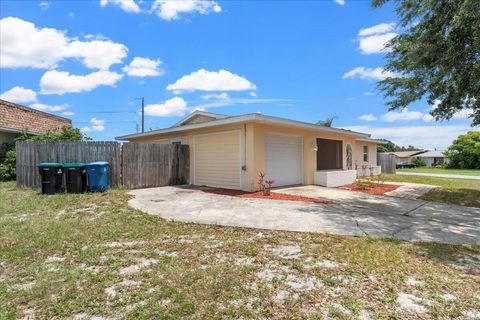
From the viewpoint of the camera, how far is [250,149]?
33.6ft

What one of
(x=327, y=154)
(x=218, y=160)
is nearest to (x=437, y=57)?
(x=218, y=160)

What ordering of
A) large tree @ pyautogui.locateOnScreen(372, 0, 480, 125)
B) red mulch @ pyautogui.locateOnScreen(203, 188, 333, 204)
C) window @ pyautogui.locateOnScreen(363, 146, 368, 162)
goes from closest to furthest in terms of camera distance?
large tree @ pyautogui.locateOnScreen(372, 0, 480, 125)
red mulch @ pyautogui.locateOnScreen(203, 188, 333, 204)
window @ pyautogui.locateOnScreen(363, 146, 368, 162)

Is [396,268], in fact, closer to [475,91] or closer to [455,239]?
[455,239]

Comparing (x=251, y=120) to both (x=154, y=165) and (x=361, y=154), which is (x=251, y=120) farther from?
(x=361, y=154)

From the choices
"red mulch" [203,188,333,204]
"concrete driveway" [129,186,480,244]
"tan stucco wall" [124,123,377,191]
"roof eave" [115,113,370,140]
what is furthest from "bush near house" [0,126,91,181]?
"red mulch" [203,188,333,204]

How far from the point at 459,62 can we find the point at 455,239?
5.15m

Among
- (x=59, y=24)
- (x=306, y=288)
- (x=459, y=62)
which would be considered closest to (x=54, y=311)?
(x=306, y=288)

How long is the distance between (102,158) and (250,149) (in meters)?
5.55

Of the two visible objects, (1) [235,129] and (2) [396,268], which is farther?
(1) [235,129]

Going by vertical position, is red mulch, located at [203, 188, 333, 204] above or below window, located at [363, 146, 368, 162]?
below

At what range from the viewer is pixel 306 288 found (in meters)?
3.15

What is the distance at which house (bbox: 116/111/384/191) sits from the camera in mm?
10305

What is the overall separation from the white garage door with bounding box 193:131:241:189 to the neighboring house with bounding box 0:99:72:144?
31.7 ft

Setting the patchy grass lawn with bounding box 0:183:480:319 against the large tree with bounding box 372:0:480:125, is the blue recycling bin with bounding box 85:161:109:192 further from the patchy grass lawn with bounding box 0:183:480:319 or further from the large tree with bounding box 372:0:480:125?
the large tree with bounding box 372:0:480:125
